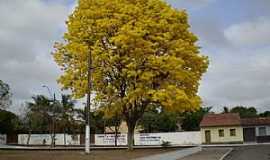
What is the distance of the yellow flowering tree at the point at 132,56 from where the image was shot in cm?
3944

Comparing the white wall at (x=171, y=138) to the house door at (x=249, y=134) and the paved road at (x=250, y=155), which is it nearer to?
the house door at (x=249, y=134)

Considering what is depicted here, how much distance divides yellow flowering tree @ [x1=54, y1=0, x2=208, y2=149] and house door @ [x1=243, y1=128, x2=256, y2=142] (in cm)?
3621

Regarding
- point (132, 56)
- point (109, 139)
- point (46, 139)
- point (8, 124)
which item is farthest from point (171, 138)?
point (132, 56)

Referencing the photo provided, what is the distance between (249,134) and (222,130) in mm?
4264

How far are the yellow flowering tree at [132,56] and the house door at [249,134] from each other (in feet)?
119

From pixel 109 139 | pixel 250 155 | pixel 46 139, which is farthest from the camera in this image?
pixel 46 139

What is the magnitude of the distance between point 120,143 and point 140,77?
41.6 meters

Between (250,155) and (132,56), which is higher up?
(132,56)

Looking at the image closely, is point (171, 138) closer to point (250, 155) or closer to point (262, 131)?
point (262, 131)

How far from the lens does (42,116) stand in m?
82.2

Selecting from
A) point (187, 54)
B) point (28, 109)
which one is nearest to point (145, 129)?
point (28, 109)

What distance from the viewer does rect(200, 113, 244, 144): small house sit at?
76.6 metres

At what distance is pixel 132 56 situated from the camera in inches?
1566

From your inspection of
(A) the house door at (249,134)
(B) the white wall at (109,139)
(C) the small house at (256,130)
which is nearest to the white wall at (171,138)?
(B) the white wall at (109,139)
